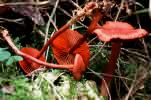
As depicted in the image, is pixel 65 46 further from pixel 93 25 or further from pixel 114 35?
pixel 114 35

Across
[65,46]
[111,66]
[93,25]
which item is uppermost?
[93,25]

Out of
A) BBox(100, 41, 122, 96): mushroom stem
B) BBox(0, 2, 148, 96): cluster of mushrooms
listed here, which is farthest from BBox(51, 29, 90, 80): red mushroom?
BBox(100, 41, 122, 96): mushroom stem

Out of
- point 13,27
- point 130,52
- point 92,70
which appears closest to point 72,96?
point 92,70

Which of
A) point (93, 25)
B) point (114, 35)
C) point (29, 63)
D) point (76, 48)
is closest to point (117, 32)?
point (114, 35)

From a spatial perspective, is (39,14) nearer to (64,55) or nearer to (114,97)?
(64,55)

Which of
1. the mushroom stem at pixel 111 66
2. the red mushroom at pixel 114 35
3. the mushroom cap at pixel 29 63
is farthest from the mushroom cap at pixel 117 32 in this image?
the mushroom cap at pixel 29 63

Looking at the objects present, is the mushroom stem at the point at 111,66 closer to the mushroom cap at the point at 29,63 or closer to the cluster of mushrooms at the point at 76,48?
the cluster of mushrooms at the point at 76,48

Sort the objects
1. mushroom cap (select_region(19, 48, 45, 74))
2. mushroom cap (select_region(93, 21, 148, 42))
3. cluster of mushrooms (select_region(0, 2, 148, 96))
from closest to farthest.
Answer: mushroom cap (select_region(93, 21, 148, 42)) → cluster of mushrooms (select_region(0, 2, 148, 96)) → mushroom cap (select_region(19, 48, 45, 74))

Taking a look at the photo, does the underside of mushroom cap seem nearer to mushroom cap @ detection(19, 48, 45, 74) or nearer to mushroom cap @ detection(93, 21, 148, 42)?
mushroom cap @ detection(19, 48, 45, 74)
